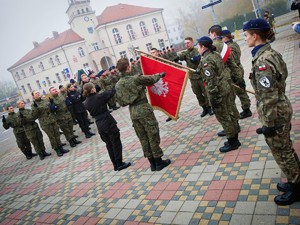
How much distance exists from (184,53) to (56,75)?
47218mm

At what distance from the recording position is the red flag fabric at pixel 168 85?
5641 mm

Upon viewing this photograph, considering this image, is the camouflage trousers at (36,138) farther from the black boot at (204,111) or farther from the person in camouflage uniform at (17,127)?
the black boot at (204,111)

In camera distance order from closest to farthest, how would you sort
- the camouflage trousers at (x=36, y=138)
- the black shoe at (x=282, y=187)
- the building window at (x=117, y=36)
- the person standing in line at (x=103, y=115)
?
the black shoe at (x=282, y=187)
the person standing in line at (x=103, y=115)
the camouflage trousers at (x=36, y=138)
the building window at (x=117, y=36)

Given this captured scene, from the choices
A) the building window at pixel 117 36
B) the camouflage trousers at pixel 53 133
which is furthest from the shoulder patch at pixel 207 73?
the building window at pixel 117 36

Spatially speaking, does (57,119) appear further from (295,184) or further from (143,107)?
(295,184)

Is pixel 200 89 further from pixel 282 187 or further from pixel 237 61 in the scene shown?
pixel 282 187

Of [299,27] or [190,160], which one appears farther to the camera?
[190,160]

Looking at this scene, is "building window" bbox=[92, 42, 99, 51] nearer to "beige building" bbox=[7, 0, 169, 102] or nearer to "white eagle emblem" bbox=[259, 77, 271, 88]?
"beige building" bbox=[7, 0, 169, 102]

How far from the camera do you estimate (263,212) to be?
3150mm

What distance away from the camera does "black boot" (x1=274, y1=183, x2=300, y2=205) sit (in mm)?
3125

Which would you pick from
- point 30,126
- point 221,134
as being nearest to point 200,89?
point 221,134

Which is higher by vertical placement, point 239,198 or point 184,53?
point 184,53

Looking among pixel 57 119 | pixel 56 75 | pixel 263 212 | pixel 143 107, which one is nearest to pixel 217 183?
pixel 263 212

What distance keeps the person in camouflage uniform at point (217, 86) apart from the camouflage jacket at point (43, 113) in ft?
19.5
